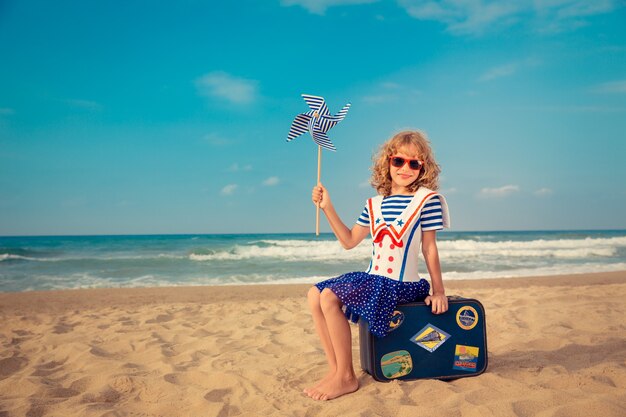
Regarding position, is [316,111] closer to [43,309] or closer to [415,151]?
[415,151]

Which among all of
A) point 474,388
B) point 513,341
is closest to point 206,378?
point 474,388

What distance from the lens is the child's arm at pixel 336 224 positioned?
11.0 feet

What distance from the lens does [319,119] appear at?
12.1 feet

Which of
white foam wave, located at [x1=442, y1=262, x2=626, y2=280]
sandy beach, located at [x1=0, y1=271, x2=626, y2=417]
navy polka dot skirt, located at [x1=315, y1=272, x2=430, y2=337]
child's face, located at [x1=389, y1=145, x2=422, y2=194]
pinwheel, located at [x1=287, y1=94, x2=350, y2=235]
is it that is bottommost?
white foam wave, located at [x1=442, y1=262, x2=626, y2=280]

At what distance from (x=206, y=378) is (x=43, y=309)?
4.63 metres

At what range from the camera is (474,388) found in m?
3.06

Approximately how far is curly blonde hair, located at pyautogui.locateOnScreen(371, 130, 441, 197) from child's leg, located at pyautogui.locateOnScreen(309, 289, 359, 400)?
0.92 metres

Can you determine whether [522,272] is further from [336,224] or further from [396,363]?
[336,224]

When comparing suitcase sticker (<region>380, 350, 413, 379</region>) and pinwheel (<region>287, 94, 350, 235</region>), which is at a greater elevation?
pinwheel (<region>287, 94, 350, 235</region>)

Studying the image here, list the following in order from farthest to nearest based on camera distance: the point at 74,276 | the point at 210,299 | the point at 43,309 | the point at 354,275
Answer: the point at 74,276, the point at 210,299, the point at 43,309, the point at 354,275

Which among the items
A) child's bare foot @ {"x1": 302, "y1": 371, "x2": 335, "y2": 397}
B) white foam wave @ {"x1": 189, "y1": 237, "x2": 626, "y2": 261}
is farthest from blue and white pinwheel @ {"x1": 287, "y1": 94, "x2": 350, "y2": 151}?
white foam wave @ {"x1": 189, "y1": 237, "x2": 626, "y2": 261}

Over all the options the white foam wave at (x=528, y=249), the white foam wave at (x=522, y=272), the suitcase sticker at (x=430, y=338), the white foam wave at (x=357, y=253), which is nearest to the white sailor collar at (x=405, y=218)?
the suitcase sticker at (x=430, y=338)

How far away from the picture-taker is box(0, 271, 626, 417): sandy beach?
2.90 metres

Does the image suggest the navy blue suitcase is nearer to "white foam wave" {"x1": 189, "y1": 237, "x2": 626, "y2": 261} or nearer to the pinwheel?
the pinwheel
